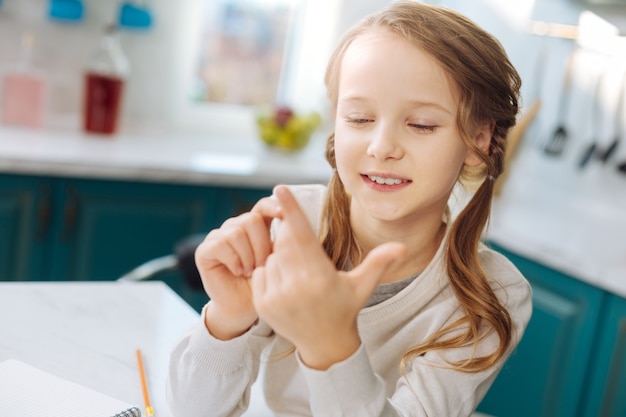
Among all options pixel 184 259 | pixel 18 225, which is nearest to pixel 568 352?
pixel 184 259

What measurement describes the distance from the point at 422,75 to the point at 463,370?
0.35 meters

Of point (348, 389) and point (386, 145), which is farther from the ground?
point (386, 145)

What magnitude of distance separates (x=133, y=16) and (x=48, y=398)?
2243 millimetres

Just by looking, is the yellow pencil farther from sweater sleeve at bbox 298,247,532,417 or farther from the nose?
the nose

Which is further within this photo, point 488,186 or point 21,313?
point 21,313

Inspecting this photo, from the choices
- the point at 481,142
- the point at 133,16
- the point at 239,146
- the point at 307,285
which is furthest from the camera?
the point at 239,146

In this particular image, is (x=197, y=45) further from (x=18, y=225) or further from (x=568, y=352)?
(x=568, y=352)

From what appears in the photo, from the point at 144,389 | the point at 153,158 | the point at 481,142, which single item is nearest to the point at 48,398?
the point at 144,389

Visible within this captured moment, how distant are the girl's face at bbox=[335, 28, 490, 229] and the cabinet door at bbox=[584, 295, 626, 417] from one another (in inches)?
59.9

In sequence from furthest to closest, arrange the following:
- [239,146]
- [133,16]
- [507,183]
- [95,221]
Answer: [239,146] → [507,183] → [133,16] → [95,221]

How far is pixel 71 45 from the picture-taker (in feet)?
9.69

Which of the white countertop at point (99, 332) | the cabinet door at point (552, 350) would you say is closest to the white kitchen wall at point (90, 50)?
the cabinet door at point (552, 350)

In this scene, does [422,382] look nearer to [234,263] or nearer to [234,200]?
[234,263]

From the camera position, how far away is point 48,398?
919 millimetres
